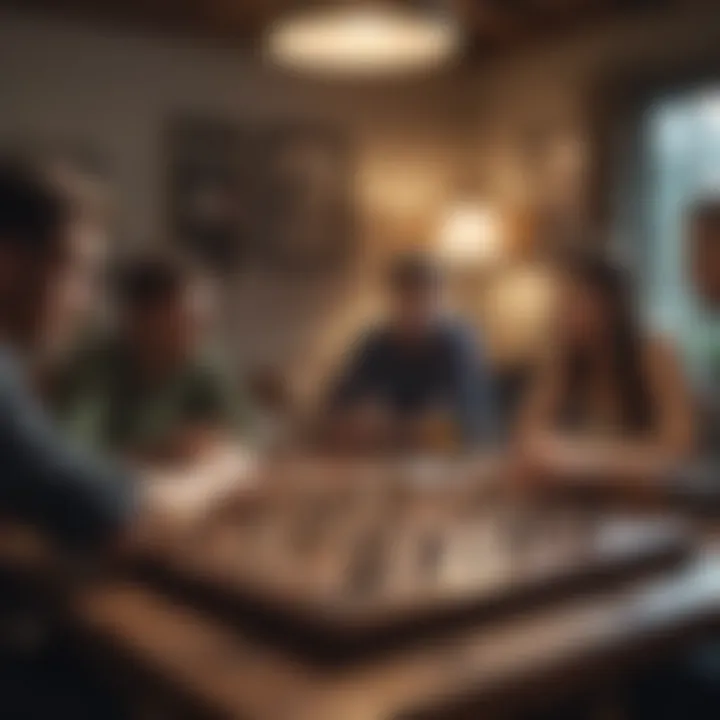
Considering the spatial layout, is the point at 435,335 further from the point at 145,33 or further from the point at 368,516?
the point at 145,33

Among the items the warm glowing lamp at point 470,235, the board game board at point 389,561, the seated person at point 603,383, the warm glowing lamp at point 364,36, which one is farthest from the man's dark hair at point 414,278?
the warm glowing lamp at point 470,235

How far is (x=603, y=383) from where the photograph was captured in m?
1.41

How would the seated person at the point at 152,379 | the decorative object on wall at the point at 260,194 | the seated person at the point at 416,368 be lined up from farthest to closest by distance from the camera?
the decorative object on wall at the point at 260,194
the seated person at the point at 416,368
the seated person at the point at 152,379

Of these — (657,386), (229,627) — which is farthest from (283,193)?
(229,627)

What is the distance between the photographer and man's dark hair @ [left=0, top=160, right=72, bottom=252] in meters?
0.76

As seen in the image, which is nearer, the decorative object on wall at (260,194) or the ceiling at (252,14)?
the ceiling at (252,14)

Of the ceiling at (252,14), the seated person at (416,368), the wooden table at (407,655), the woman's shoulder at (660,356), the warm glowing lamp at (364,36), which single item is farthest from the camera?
the ceiling at (252,14)

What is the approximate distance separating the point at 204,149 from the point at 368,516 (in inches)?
67.3

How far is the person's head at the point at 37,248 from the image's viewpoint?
2.52 ft

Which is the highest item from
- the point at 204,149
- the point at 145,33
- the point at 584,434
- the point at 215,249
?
the point at 145,33

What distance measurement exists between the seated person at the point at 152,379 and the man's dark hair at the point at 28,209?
0.45 meters

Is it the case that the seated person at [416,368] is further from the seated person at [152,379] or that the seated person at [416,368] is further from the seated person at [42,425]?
the seated person at [42,425]

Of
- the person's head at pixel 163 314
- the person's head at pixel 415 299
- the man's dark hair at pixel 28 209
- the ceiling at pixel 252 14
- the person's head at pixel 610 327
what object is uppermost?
the ceiling at pixel 252 14

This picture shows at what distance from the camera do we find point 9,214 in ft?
2.52
